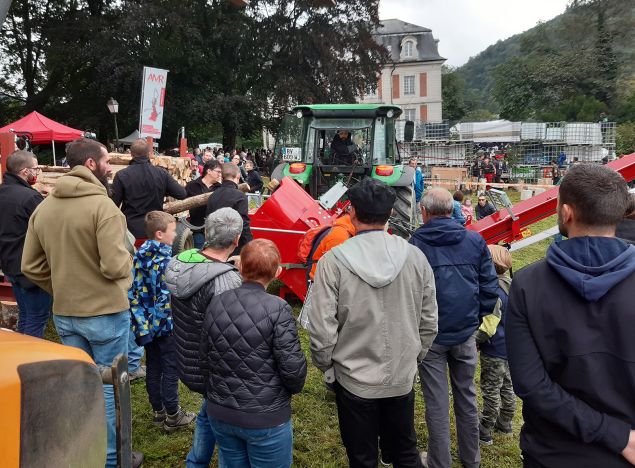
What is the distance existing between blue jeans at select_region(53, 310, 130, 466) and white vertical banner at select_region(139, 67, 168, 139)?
782cm

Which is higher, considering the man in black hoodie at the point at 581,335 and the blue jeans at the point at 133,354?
the man in black hoodie at the point at 581,335

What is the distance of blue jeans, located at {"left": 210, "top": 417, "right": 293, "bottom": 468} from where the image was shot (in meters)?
2.16

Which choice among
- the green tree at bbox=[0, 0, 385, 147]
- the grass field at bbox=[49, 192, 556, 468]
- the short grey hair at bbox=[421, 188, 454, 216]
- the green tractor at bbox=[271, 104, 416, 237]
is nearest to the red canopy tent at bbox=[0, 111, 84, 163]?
the green tree at bbox=[0, 0, 385, 147]

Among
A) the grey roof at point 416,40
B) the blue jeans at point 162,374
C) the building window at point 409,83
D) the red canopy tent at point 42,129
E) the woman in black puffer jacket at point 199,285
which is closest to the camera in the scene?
the woman in black puffer jacket at point 199,285

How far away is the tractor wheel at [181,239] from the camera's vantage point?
5320mm

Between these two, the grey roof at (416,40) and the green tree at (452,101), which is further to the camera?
the green tree at (452,101)

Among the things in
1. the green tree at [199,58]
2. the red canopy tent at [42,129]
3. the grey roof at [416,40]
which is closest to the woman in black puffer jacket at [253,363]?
the red canopy tent at [42,129]

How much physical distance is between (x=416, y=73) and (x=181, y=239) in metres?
44.1

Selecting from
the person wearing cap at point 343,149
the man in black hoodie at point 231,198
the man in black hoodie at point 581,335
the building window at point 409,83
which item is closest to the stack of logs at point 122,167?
the man in black hoodie at point 231,198

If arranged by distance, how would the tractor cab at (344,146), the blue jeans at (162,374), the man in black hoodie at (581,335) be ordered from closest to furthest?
the man in black hoodie at (581,335) < the blue jeans at (162,374) < the tractor cab at (344,146)

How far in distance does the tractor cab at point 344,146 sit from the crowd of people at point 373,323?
423 cm

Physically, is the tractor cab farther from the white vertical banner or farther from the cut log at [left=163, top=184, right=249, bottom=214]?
the white vertical banner

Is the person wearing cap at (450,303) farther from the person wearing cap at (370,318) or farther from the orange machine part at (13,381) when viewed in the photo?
the orange machine part at (13,381)

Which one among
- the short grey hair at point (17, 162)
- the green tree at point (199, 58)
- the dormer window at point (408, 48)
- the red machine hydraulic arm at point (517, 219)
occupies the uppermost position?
the dormer window at point (408, 48)
